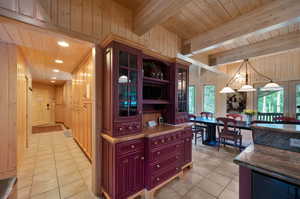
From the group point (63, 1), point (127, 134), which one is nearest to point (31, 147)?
point (127, 134)

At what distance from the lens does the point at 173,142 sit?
2.25 metres

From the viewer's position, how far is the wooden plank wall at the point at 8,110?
Answer: 229 cm

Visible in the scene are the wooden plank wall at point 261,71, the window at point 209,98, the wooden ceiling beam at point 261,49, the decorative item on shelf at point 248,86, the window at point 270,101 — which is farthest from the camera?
the window at point 209,98

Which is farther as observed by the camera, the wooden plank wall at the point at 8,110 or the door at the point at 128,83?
the wooden plank wall at the point at 8,110

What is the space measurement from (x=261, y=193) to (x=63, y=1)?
2.91 metres

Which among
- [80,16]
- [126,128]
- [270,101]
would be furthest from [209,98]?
[80,16]

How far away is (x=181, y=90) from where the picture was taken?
276 cm

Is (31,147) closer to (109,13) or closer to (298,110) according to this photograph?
(109,13)

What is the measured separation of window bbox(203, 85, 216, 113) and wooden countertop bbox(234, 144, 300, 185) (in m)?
5.50

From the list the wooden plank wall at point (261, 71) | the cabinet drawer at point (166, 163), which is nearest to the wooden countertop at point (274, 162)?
the cabinet drawer at point (166, 163)

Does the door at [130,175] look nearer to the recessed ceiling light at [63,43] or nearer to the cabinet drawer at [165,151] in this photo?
the cabinet drawer at [165,151]

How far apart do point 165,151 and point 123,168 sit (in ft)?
2.45

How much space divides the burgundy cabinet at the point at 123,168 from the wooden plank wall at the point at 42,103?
797cm

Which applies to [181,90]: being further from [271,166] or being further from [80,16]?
[80,16]
